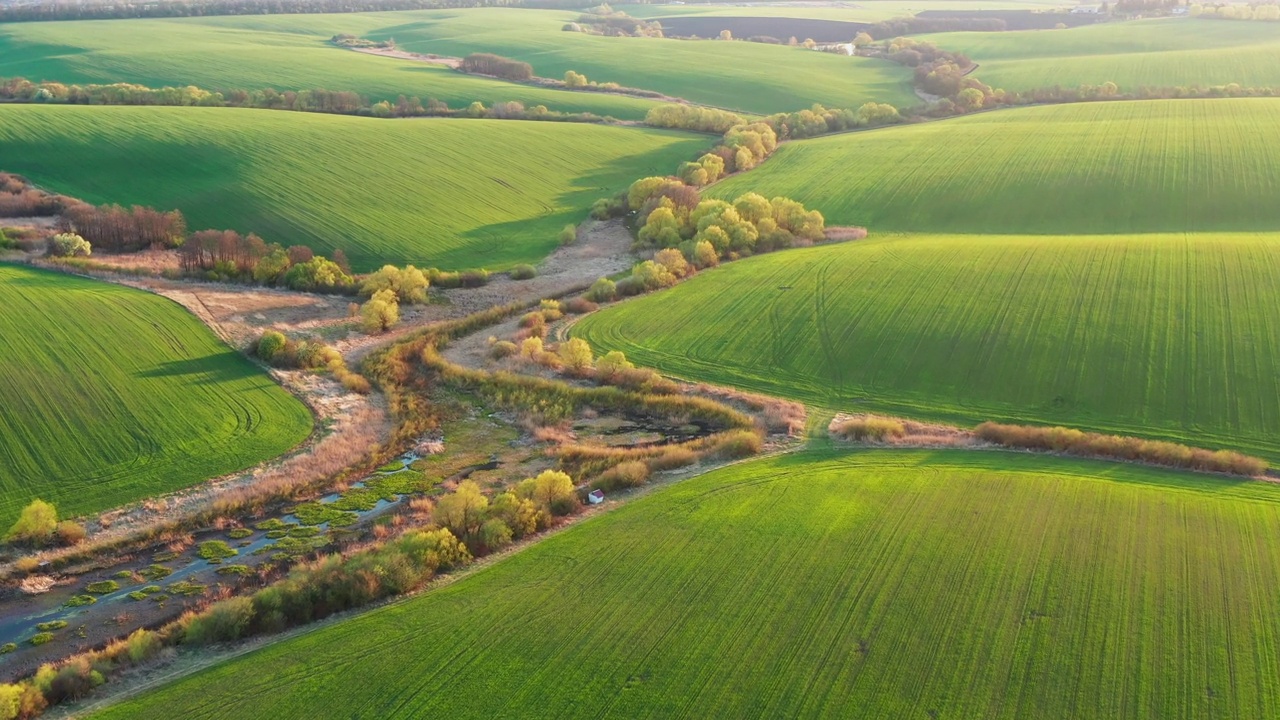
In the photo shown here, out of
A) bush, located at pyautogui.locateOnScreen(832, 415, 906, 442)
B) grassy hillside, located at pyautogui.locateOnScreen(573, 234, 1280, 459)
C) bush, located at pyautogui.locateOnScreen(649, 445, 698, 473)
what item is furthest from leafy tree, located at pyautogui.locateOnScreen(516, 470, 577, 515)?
grassy hillside, located at pyautogui.locateOnScreen(573, 234, 1280, 459)

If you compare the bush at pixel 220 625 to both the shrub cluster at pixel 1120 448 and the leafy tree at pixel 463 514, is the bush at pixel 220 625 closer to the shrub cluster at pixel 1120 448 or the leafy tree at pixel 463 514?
the leafy tree at pixel 463 514

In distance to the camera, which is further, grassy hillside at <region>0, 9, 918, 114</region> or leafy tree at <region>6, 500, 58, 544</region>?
grassy hillside at <region>0, 9, 918, 114</region>

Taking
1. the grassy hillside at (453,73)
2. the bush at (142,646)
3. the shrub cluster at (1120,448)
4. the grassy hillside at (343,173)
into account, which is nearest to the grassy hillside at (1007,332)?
the shrub cluster at (1120,448)

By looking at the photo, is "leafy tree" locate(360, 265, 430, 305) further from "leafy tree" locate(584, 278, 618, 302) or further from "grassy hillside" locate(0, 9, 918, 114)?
"grassy hillside" locate(0, 9, 918, 114)

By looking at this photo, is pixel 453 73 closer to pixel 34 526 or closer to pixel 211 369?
pixel 211 369

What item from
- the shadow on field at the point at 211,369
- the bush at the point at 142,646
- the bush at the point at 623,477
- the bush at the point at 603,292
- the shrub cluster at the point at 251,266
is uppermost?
the shrub cluster at the point at 251,266

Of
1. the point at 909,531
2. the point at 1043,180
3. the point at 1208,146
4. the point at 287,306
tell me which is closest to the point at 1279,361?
the point at 909,531
